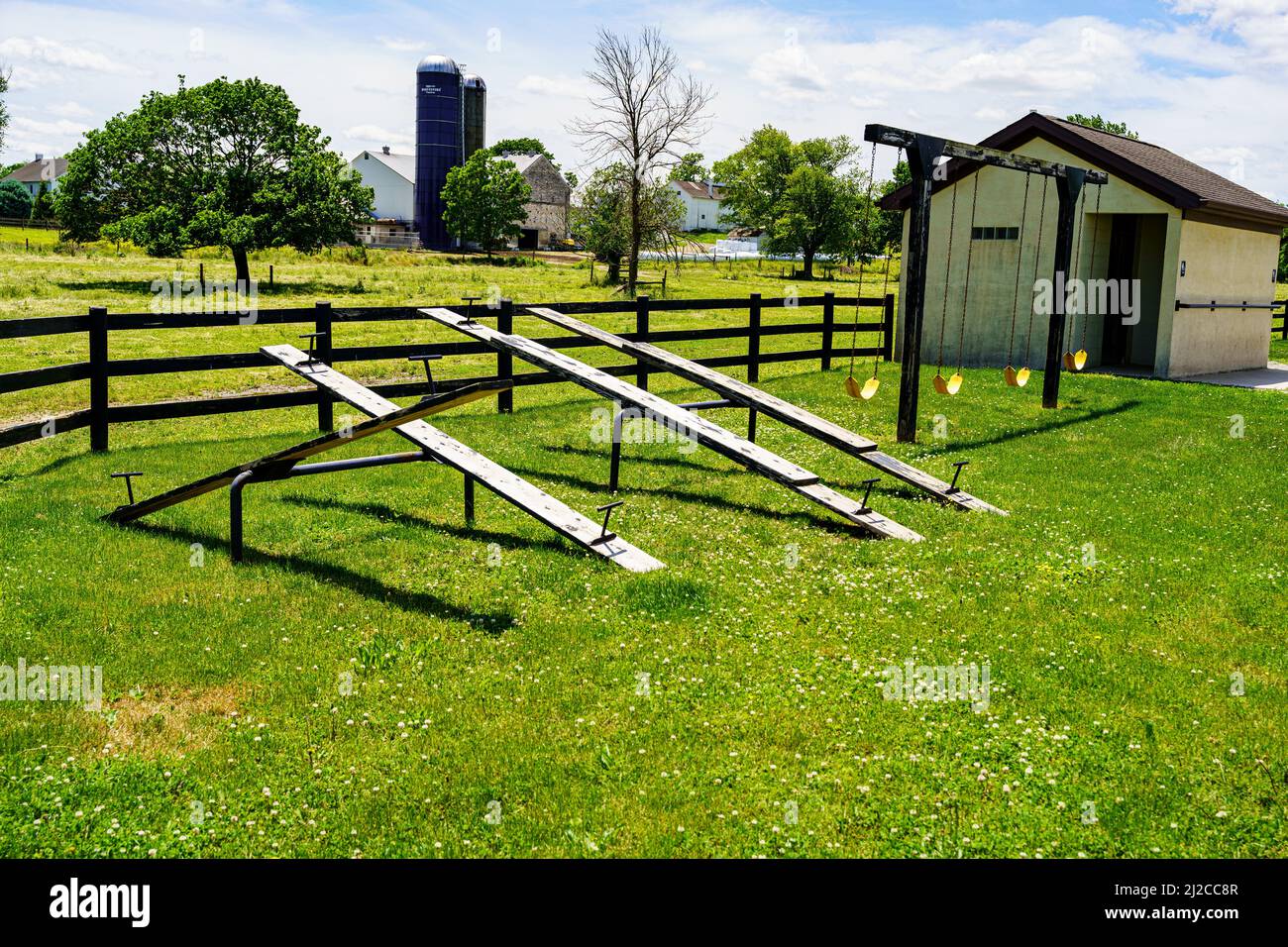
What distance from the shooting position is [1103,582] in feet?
24.0

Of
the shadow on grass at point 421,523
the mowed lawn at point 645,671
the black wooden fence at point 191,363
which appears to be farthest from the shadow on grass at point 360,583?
the black wooden fence at point 191,363

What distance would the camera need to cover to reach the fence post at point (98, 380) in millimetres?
11164

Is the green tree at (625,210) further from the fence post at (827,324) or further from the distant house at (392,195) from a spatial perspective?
the distant house at (392,195)

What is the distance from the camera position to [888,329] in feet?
68.0

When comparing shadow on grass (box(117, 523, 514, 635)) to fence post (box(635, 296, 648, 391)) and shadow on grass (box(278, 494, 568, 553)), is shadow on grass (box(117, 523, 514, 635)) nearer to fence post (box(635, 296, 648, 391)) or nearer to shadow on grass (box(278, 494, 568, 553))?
shadow on grass (box(278, 494, 568, 553))

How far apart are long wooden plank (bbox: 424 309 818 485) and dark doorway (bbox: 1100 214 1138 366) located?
14132 mm

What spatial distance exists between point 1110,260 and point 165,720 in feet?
67.6

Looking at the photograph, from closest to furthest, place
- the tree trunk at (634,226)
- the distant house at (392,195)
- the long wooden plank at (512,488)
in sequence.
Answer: the long wooden plank at (512,488) → the tree trunk at (634,226) → the distant house at (392,195)

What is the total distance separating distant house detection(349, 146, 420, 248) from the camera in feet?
271

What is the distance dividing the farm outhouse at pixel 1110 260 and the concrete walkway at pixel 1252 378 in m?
0.27

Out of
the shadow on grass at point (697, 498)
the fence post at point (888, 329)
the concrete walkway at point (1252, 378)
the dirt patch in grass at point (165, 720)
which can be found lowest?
the dirt patch in grass at point (165, 720)

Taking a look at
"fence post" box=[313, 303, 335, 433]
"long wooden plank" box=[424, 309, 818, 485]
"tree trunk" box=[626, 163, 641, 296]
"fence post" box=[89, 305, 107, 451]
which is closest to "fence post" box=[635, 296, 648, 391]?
"long wooden plank" box=[424, 309, 818, 485]

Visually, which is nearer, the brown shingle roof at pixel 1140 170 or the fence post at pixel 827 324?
the brown shingle roof at pixel 1140 170
